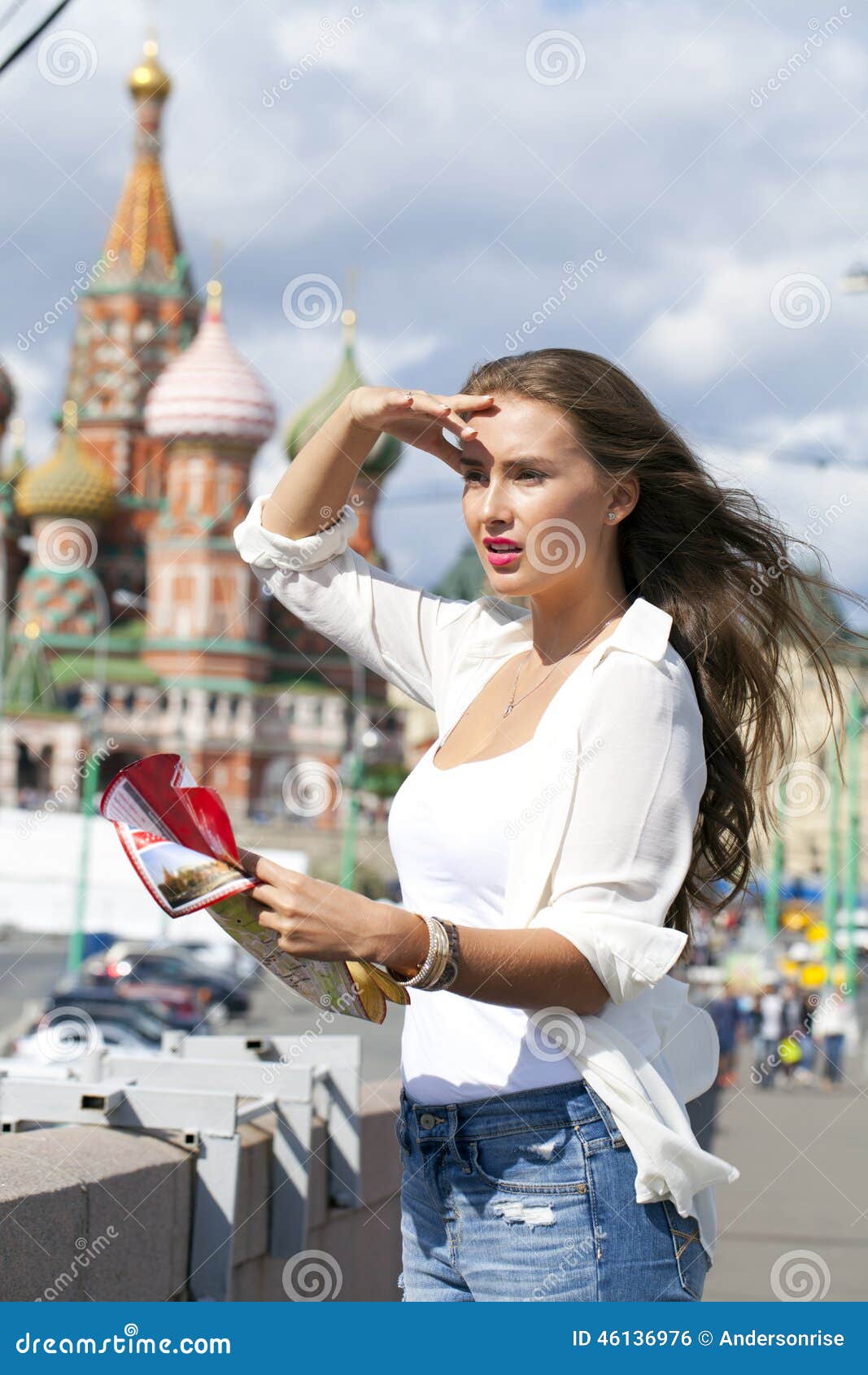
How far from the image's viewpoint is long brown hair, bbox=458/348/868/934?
6.91ft

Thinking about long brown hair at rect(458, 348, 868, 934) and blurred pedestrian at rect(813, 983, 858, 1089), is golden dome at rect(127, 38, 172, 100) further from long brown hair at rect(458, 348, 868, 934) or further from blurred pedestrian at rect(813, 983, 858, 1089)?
long brown hair at rect(458, 348, 868, 934)

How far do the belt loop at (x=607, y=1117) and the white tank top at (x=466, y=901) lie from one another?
0.09 feet

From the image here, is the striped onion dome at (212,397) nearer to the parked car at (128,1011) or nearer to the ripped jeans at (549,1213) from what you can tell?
the parked car at (128,1011)

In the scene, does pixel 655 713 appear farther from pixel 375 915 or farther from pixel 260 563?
pixel 260 563

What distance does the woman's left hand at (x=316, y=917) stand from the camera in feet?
5.61

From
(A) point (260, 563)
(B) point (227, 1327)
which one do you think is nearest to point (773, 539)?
(A) point (260, 563)

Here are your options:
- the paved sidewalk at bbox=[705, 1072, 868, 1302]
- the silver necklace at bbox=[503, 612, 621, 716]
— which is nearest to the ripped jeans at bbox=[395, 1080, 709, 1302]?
the silver necklace at bbox=[503, 612, 621, 716]

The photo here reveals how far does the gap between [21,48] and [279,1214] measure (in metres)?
3.53

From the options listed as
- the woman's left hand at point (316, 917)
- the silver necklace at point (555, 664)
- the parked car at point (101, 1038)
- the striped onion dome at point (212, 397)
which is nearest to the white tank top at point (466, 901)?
the silver necklace at point (555, 664)

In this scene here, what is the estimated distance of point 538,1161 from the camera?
192cm

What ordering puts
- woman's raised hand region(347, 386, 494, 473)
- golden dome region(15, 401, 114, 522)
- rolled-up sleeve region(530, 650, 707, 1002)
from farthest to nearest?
golden dome region(15, 401, 114, 522) < woman's raised hand region(347, 386, 494, 473) < rolled-up sleeve region(530, 650, 707, 1002)

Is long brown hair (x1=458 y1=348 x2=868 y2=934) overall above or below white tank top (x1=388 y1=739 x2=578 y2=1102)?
above

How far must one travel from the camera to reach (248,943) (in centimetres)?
179

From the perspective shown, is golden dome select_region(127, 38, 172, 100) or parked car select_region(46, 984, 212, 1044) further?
golden dome select_region(127, 38, 172, 100)
